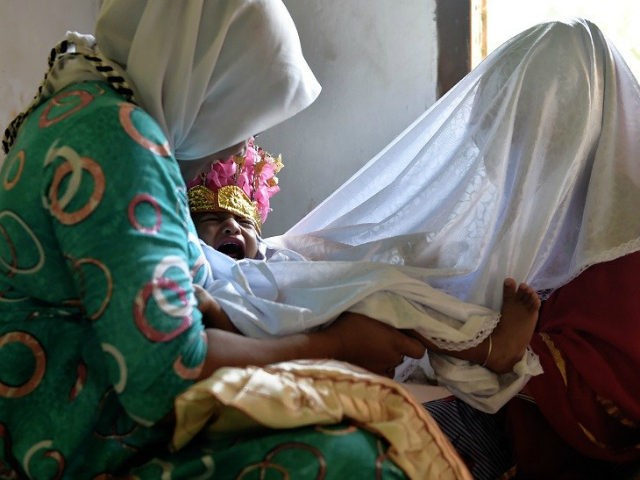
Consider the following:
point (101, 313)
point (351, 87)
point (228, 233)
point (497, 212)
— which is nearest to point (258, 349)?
point (101, 313)

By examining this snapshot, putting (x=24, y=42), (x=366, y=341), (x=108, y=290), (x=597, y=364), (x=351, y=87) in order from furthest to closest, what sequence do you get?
(x=351, y=87)
(x=24, y=42)
(x=597, y=364)
(x=366, y=341)
(x=108, y=290)

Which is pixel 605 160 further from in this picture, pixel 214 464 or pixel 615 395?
pixel 214 464

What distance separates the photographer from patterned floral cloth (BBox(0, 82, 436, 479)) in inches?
37.8

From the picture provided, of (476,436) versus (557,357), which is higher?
(557,357)

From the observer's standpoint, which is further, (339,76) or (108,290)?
(339,76)

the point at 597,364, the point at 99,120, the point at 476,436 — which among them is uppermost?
the point at 99,120

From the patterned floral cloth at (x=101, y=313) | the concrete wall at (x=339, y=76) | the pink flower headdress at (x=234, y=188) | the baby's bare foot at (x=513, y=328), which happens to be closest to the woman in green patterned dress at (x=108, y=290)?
the patterned floral cloth at (x=101, y=313)

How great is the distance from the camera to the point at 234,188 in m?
1.82

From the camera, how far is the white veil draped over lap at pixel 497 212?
1244mm

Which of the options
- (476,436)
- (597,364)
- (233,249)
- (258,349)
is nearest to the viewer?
(258,349)

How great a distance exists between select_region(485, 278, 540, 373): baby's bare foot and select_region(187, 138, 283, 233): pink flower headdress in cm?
72

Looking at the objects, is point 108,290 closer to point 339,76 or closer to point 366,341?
point 366,341

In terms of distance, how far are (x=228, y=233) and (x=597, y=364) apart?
85cm

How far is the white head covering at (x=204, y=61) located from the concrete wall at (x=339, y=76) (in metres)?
1.12
